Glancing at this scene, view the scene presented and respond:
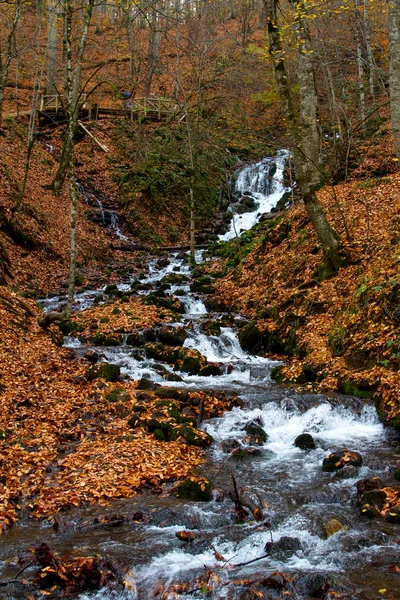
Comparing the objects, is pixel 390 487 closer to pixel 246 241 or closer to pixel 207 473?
pixel 207 473

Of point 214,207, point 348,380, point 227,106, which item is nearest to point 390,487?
point 348,380

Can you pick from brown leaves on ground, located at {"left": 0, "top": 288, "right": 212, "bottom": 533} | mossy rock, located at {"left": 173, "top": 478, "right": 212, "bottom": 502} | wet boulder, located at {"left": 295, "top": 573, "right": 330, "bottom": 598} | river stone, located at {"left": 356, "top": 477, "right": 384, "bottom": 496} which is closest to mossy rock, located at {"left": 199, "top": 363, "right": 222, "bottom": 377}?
brown leaves on ground, located at {"left": 0, "top": 288, "right": 212, "bottom": 533}

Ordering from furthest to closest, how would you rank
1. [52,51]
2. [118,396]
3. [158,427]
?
[52,51], [118,396], [158,427]

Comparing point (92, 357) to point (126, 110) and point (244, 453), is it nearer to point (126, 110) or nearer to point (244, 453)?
point (244, 453)

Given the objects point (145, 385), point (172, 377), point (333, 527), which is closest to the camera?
point (333, 527)

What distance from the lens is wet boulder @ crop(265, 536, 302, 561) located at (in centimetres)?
528

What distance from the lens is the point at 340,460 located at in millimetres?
7332

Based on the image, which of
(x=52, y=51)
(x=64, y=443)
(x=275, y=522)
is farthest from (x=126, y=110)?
(x=275, y=522)

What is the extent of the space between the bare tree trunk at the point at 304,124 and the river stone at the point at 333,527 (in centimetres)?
779

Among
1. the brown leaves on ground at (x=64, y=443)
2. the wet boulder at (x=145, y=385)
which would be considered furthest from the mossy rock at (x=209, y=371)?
the brown leaves on ground at (x=64, y=443)

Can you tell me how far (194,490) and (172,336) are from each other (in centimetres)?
715

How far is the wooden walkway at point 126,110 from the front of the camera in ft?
89.8

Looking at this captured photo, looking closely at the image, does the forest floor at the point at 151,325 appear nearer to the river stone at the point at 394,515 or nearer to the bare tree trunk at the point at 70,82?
the bare tree trunk at the point at 70,82

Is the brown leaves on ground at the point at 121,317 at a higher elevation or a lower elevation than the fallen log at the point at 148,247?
lower
